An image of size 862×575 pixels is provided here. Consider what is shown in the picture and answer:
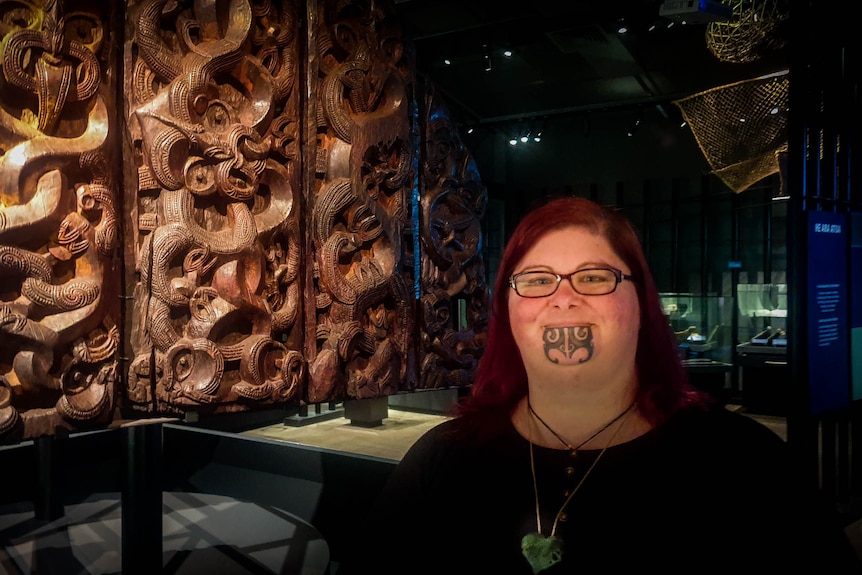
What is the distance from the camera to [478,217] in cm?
324

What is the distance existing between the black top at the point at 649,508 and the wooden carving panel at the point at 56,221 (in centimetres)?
128

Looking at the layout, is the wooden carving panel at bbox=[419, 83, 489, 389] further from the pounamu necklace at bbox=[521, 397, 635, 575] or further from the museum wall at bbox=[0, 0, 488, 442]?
the pounamu necklace at bbox=[521, 397, 635, 575]

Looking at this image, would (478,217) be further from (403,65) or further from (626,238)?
(626,238)

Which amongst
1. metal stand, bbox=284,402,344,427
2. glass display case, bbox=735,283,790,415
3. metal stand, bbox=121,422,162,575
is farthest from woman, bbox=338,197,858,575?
glass display case, bbox=735,283,790,415

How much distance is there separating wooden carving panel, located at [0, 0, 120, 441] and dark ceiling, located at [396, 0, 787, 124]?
2.80m

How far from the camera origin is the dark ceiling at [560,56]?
5.77m

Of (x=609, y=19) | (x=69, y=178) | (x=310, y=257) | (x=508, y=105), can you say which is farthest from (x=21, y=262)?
(x=508, y=105)

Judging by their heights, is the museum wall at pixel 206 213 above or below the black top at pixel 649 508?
above

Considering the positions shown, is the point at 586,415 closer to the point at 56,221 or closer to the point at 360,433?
the point at 56,221

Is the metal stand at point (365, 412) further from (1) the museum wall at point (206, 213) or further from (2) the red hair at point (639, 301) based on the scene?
(2) the red hair at point (639, 301)

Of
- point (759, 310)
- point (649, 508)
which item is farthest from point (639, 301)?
point (759, 310)

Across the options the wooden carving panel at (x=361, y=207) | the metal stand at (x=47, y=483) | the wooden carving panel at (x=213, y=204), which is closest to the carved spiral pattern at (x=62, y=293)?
the wooden carving panel at (x=213, y=204)

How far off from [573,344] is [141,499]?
6.70 feet

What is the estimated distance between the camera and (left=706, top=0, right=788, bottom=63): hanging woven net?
13.0 feet
